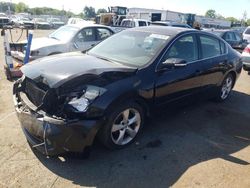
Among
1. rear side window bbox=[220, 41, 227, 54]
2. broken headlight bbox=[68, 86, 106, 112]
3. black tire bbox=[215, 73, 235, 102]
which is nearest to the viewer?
broken headlight bbox=[68, 86, 106, 112]

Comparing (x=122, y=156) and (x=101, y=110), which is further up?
(x=101, y=110)

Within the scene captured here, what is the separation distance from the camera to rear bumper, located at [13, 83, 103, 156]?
10.1ft

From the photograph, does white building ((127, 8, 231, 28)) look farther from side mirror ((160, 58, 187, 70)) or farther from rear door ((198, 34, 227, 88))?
side mirror ((160, 58, 187, 70))

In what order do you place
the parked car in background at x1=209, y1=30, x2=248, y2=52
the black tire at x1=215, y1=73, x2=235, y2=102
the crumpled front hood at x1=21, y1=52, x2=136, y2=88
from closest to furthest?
the crumpled front hood at x1=21, y1=52, x2=136, y2=88
the black tire at x1=215, y1=73, x2=235, y2=102
the parked car in background at x1=209, y1=30, x2=248, y2=52

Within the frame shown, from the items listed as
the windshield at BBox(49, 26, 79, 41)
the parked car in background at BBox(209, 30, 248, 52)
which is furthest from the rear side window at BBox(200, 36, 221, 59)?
the parked car in background at BBox(209, 30, 248, 52)

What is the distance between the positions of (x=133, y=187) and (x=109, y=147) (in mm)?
749

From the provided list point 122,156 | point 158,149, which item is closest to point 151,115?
point 158,149

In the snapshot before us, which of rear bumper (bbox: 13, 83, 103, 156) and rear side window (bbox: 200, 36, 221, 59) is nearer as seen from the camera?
rear bumper (bbox: 13, 83, 103, 156)

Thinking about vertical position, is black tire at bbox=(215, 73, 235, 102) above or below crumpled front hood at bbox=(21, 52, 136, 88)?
below

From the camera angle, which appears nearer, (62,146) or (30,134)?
(62,146)

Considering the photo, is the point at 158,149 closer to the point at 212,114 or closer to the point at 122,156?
the point at 122,156

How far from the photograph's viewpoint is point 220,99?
244 inches

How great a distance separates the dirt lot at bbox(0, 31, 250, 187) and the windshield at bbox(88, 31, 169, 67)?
0.98 m

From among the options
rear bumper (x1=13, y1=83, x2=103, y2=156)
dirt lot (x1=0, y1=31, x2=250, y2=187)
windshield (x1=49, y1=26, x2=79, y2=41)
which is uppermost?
windshield (x1=49, y1=26, x2=79, y2=41)
